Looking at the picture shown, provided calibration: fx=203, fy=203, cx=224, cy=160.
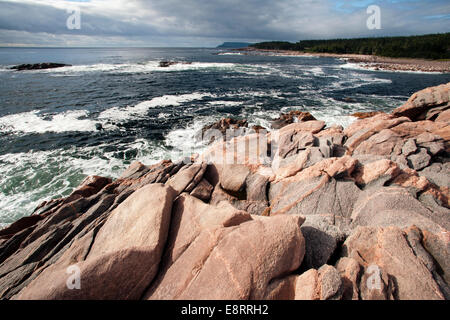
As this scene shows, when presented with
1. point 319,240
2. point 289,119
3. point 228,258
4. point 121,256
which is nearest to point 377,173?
point 319,240

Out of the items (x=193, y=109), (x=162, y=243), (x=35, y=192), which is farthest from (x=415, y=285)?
(x=193, y=109)

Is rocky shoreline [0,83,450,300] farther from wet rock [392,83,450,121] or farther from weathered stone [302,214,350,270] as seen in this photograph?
wet rock [392,83,450,121]

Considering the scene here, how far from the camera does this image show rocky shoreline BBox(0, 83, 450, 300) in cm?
489

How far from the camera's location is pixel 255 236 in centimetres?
553

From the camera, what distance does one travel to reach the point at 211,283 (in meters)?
4.88

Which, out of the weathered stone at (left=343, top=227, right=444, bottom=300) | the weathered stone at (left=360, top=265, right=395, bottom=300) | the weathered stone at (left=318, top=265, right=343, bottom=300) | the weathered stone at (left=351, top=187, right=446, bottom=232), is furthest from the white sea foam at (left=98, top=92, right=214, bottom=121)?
the weathered stone at (left=360, top=265, right=395, bottom=300)

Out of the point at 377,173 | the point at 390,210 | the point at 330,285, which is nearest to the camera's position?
the point at 330,285

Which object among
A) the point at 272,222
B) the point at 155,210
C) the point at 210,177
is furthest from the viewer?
the point at 210,177

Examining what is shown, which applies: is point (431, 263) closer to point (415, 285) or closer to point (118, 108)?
point (415, 285)

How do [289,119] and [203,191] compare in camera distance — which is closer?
[203,191]

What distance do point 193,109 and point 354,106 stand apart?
27.8 m

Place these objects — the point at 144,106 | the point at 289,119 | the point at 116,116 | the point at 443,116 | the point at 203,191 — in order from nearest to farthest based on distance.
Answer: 1. the point at 203,191
2. the point at 443,116
3. the point at 289,119
4. the point at 116,116
5. the point at 144,106

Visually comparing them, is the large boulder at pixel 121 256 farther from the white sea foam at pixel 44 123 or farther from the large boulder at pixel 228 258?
the white sea foam at pixel 44 123

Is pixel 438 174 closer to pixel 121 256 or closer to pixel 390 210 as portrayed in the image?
pixel 390 210
